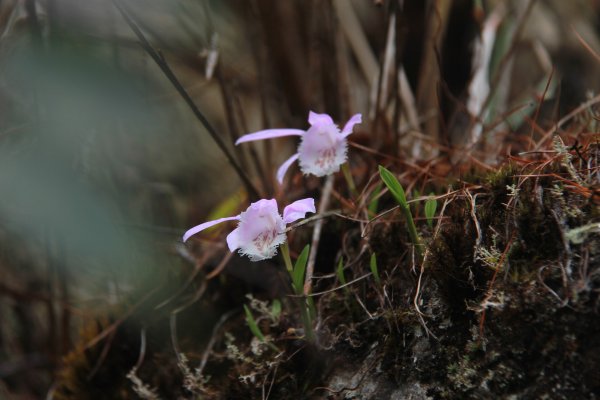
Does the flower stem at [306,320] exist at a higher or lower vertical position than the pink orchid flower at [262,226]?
lower

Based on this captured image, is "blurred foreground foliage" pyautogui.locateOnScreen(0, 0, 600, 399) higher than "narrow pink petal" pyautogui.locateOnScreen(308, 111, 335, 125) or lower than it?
lower

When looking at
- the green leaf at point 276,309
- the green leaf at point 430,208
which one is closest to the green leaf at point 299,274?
the green leaf at point 276,309

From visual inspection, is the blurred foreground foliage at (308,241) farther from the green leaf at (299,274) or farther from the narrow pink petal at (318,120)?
the narrow pink petal at (318,120)

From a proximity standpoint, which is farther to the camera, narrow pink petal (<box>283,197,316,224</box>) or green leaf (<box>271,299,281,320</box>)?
green leaf (<box>271,299,281,320</box>)

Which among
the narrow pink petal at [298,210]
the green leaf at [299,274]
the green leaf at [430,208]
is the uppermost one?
the narrow pink petal at [298,210]

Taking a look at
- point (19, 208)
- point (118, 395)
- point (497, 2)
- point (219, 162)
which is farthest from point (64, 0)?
point (497, 2)

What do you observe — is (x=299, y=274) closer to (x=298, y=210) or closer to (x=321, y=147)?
(x=298, y=210)

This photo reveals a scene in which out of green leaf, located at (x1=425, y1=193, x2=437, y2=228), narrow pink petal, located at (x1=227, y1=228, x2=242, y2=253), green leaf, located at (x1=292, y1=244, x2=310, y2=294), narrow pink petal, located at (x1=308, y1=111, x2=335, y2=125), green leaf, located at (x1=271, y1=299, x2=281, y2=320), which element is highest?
narrow pink petal, located at (x1=308, y1=111, x2=335, y2=125)

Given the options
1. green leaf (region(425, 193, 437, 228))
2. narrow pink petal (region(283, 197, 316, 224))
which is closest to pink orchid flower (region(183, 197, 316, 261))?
narrow pink petal (region(283, 197, 316, 224))

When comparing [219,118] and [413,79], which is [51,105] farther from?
[413,79]

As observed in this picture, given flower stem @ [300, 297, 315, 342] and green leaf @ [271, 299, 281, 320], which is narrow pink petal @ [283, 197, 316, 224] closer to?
flower stem @ [300, 297, 315, 342]

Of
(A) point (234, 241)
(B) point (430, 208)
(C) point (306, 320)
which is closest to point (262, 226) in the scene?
(A) point (234, 241)
